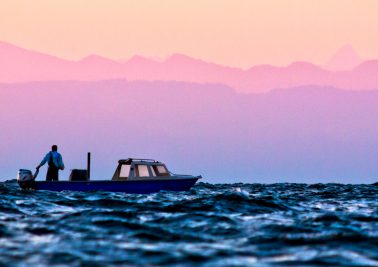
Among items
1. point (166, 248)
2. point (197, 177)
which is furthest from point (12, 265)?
point (197, 177)

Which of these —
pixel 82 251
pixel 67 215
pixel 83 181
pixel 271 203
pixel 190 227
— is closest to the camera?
pixel 82 251

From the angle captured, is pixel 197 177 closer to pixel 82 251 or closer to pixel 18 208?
pixel 18 208

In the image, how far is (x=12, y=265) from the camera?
9758mm

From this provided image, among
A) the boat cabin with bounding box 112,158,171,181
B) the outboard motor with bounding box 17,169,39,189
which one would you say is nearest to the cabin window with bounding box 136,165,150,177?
the boat cabin with bounding box 112,158,171,181

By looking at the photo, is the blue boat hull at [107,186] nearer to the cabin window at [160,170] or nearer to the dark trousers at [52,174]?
the cabin window at [160,170]

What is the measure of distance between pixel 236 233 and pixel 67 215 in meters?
5.84

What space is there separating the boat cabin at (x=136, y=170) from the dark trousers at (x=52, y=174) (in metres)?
2.94

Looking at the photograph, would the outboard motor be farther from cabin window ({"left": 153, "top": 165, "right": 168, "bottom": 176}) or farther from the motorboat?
cabin window ({"left": 153, "top": 165, "right": 168, "bottom": 176})

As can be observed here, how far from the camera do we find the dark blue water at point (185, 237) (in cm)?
1048

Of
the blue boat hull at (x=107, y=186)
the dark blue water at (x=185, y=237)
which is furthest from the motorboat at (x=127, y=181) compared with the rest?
the dark blue water at (x=185, y=237)

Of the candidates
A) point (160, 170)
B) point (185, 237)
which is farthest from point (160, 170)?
point (185, 237)

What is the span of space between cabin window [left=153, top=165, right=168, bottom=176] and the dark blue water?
12.7m

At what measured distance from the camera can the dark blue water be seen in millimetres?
10477

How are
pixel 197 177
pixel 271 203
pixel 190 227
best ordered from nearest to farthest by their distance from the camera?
pixel 190 227
pixel 271 203
pixel 197 177
